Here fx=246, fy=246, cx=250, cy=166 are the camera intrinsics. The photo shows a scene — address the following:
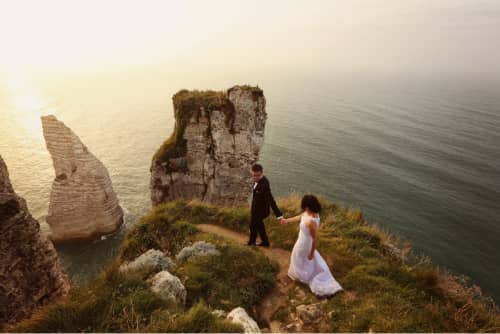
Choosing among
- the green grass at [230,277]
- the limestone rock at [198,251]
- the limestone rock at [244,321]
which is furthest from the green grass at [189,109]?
the limestone rock at [244,321]

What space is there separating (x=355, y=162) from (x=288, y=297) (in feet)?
155

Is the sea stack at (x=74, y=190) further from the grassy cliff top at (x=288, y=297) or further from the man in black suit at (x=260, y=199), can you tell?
the man in black suit at (x=260, y=199)

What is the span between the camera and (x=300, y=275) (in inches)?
299

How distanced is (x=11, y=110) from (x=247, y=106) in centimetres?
9430

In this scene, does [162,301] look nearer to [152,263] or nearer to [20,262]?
[152,263]

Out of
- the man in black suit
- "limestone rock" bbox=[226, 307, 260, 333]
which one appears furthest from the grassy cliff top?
the man in black suit

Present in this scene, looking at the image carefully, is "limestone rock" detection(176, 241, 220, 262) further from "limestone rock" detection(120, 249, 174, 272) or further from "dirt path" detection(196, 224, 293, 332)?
"dirt path" detection(196, 224, 293, 332)

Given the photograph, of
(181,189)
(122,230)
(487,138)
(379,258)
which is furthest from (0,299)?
(487,138)

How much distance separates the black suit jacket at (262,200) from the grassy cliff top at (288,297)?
1445 mm

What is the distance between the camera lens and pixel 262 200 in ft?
28.3

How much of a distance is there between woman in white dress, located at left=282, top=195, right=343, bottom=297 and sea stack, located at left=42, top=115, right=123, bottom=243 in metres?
28.4

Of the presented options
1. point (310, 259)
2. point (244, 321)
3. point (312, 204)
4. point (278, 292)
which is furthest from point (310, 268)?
point (244, 321)

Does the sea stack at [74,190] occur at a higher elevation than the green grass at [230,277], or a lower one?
lower

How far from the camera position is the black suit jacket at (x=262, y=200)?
8.46 metres
